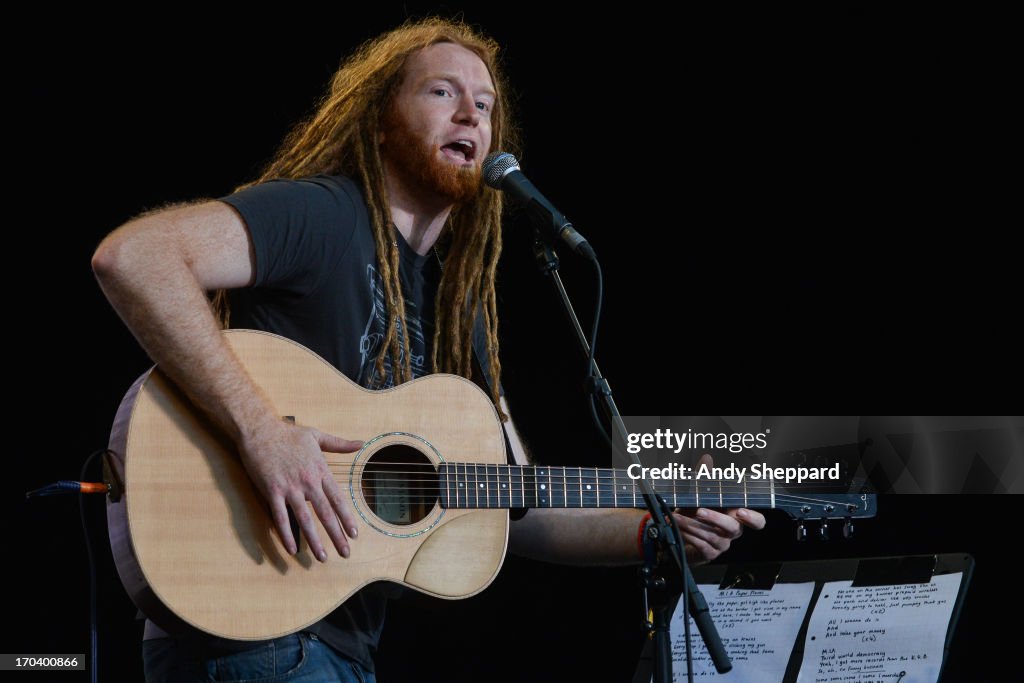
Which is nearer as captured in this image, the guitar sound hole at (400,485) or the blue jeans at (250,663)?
the blue jeans at (250,663)

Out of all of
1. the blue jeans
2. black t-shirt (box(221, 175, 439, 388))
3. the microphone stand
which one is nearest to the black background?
black t-shirt (box(221, 175, 439, 388))

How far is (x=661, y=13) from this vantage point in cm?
405

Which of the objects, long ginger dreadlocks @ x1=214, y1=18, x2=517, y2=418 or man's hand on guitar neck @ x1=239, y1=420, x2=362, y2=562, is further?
long ginger dreadlocks @ x1=214, y1=18, x2=517, y2=418

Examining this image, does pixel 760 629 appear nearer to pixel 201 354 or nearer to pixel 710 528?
pixel 710 528

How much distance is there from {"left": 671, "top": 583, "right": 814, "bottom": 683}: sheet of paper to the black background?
1345mm

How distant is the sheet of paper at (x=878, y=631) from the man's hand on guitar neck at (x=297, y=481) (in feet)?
3.91

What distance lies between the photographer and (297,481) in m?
1.99

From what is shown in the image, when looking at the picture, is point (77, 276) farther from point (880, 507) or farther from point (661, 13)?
point (880, 507)

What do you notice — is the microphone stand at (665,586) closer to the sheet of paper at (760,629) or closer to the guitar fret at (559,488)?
the guitar fret at (559,488)

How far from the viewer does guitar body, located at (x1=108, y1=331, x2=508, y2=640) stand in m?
1.89

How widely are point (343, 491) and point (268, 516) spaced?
18 cm

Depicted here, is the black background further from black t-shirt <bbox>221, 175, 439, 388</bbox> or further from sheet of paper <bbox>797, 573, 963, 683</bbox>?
sheet of paper <bbox>797, 573, 963, 683</bbox>

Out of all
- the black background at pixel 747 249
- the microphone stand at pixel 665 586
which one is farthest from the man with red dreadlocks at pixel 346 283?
the black background at pixel 747 249

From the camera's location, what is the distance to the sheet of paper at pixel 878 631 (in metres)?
2.48
